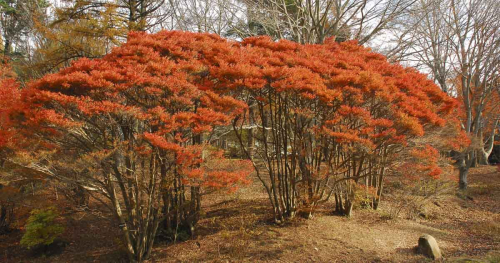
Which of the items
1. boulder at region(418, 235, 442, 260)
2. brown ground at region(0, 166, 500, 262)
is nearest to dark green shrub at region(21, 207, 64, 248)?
brown ground at region(0, 166, 500, 262)

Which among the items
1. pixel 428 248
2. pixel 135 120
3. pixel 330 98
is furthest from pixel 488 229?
pixel 135 120

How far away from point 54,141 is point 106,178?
102 cm

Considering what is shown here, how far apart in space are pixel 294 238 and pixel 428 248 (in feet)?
7.83

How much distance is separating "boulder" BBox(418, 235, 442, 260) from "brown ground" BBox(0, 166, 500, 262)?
186mm

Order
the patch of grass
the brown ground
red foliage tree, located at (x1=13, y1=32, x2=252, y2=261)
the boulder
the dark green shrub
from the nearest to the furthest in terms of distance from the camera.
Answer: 1. red foliage tree, located at (x1=13, y1=32, x2=252, y2=261)
2. the boulder
3. the brown ground
4. the dark green shrub
5. the patch of grass

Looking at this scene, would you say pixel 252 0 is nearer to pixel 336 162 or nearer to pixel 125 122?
pixel 336 162

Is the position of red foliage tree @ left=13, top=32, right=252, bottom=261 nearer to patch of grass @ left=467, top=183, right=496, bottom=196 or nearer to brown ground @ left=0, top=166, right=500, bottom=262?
brown ground @ left=0, top=166, right=500, bottom=262

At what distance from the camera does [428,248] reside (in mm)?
5141

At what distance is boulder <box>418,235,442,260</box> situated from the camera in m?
5.09

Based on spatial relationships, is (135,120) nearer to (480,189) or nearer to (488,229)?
(488,229)

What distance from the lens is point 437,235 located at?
6.52 metres

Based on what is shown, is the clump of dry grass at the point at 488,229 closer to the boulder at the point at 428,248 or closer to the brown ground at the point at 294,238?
the brown ground at the point at 294,238

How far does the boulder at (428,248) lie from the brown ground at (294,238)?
0.19 m

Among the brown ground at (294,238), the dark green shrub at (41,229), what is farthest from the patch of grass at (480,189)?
the dark green shrub at (41,229)
